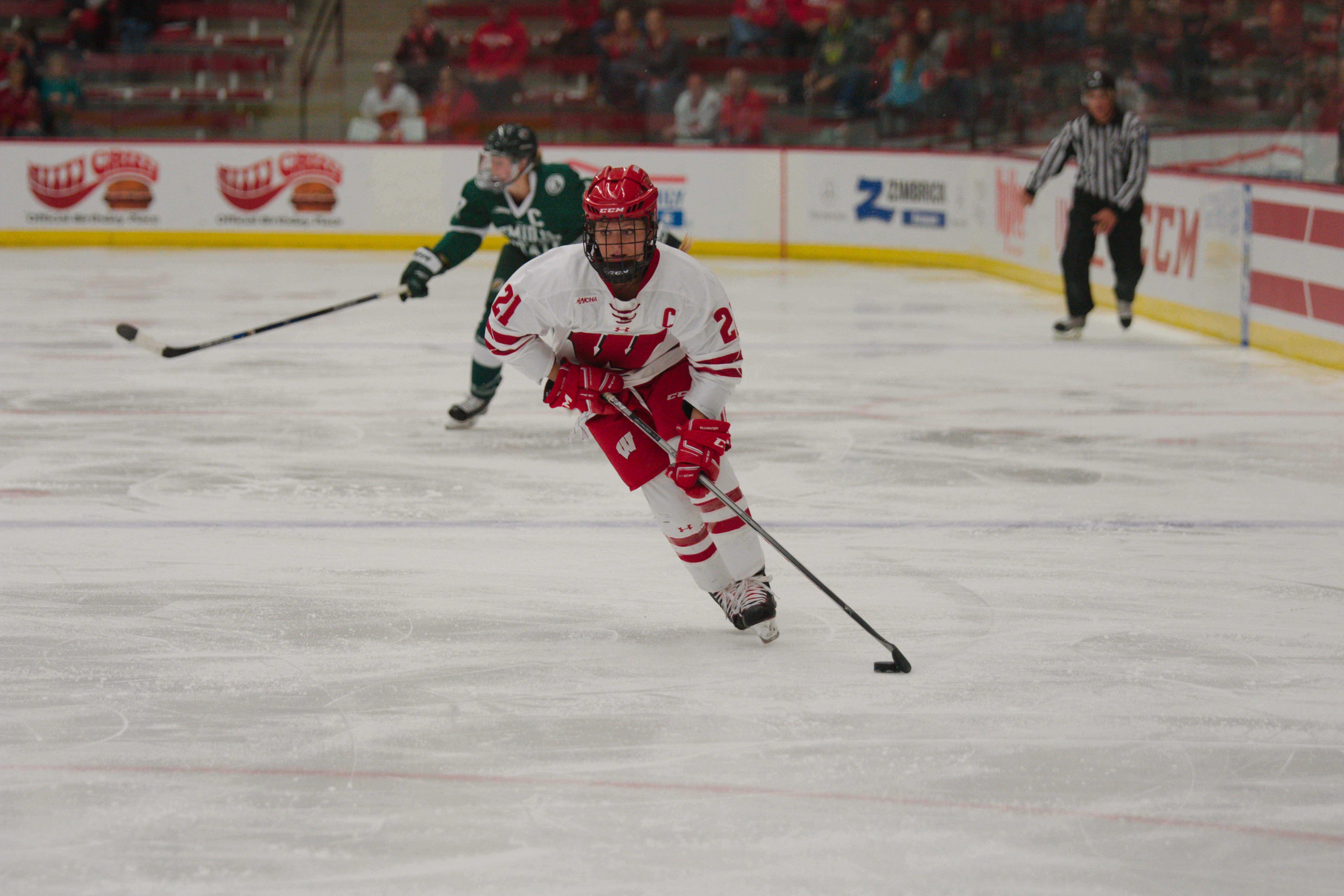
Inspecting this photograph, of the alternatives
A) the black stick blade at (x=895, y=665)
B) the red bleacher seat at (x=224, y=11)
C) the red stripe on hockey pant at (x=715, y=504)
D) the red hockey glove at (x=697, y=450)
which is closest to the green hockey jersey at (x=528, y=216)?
the red stripe on hockey pant at (x=715, y=504)

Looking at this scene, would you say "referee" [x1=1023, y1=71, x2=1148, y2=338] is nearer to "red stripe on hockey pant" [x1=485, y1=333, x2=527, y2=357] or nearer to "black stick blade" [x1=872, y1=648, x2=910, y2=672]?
"black stick blade" [x1=872, y1=648, x2=910, y2=672]

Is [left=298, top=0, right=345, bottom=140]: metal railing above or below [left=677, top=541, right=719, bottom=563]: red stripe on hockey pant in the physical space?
above

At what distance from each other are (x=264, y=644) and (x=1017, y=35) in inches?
369

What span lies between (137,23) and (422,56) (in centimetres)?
278

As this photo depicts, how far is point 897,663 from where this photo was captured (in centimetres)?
327

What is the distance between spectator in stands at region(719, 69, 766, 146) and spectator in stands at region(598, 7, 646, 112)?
2.54ft

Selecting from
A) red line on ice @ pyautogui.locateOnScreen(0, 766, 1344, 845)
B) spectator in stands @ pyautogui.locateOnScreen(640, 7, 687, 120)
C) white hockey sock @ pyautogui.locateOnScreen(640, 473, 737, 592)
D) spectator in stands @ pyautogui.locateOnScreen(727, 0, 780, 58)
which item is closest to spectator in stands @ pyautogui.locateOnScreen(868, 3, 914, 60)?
spectator in stands @ pyautogui.locateOnScreen(727, 0, 780, 58)

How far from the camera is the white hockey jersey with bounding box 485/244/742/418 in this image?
3.22 meters

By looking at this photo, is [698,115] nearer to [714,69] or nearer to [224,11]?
[714,69]

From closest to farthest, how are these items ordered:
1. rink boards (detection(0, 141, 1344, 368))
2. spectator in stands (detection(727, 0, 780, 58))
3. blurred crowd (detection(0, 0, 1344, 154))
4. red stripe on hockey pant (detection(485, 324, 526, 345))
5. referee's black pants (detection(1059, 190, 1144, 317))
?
red stripe on hockey pant (detection(485, 324, 526, 345)) < referee's black pants (detection(1059, 190, 1144, 317)) < blurred crowd (detection(0, 0, 1344, 154)) < rink boards (detection(0, 141, 1344, 368)) < spectator in stands (detection(727, 0, 780, 58))

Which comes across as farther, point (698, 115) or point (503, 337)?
point (698, 115)

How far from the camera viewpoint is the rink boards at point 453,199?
37.7 ft

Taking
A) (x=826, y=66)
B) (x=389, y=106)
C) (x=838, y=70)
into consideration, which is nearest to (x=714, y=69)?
(x=826, y=66)

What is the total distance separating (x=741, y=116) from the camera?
41.0 feet
